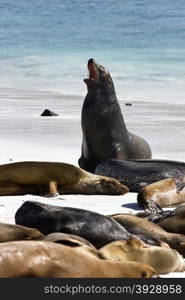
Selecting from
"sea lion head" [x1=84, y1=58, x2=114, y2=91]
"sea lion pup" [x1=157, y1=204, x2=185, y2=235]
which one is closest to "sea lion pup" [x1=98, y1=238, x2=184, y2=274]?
"sea lion pup" [x1=157, y1=204, x2=185, y2=235]

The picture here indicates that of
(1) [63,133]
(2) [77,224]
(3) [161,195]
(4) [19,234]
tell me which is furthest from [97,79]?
(4) [19,234]

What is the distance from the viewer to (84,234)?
575 cm

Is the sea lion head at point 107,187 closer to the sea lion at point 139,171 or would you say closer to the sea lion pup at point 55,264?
the sea lion at point 139,171

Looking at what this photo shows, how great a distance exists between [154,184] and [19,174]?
44.0 inches

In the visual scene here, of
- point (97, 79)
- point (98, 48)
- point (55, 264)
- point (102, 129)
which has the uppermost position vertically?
point (97, 79)

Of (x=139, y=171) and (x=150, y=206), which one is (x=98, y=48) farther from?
(x=150, y=206)

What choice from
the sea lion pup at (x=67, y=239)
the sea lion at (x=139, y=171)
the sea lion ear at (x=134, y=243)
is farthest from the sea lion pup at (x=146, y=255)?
the sea lion at (x=139, y=171)

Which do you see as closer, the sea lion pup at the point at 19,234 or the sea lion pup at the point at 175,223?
the sea lion pup at the point at 19,234

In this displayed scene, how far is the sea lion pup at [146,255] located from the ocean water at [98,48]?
39.8 ft

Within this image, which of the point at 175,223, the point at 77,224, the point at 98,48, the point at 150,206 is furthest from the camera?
the point at 98,48

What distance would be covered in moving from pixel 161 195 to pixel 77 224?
197 centimetres

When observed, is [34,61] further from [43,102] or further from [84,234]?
[84,234]

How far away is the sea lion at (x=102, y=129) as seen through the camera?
32.2ft

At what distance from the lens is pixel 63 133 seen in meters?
12.2
